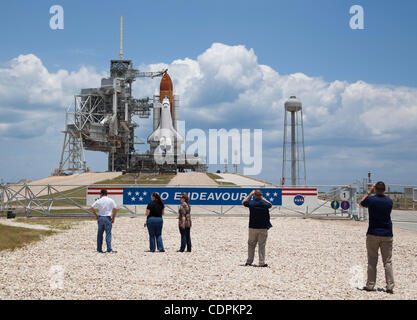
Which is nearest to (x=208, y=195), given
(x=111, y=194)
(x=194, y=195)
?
(x=194, y=195)

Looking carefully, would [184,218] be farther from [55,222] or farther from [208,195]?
[55,222]

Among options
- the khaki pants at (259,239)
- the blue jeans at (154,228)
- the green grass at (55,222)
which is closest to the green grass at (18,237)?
the green grass at (55,222)

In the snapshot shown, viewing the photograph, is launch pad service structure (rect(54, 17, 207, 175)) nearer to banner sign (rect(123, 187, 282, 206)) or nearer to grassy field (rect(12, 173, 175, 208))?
grassy field (rect(12, 173, 175, 208))

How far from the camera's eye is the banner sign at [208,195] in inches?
932

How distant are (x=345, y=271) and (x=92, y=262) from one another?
21.0 ft

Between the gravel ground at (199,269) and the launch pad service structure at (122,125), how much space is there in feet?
209

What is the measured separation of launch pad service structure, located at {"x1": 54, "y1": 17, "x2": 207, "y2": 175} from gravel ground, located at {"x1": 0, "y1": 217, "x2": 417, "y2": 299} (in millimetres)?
63705

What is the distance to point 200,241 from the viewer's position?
15.4 metres

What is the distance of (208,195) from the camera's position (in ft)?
78.3

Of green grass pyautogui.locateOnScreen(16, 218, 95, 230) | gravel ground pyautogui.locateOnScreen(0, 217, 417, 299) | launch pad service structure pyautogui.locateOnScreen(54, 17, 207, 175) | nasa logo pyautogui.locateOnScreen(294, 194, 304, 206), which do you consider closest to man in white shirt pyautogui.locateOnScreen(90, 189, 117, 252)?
Answer: gravel ground pyautogui.locateOnScreen(0, 217, 417, 299)

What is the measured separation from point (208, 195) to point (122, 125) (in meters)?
66.0

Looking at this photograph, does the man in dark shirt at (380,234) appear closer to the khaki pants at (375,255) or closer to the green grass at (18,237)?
the khaki pants at (375,255)
